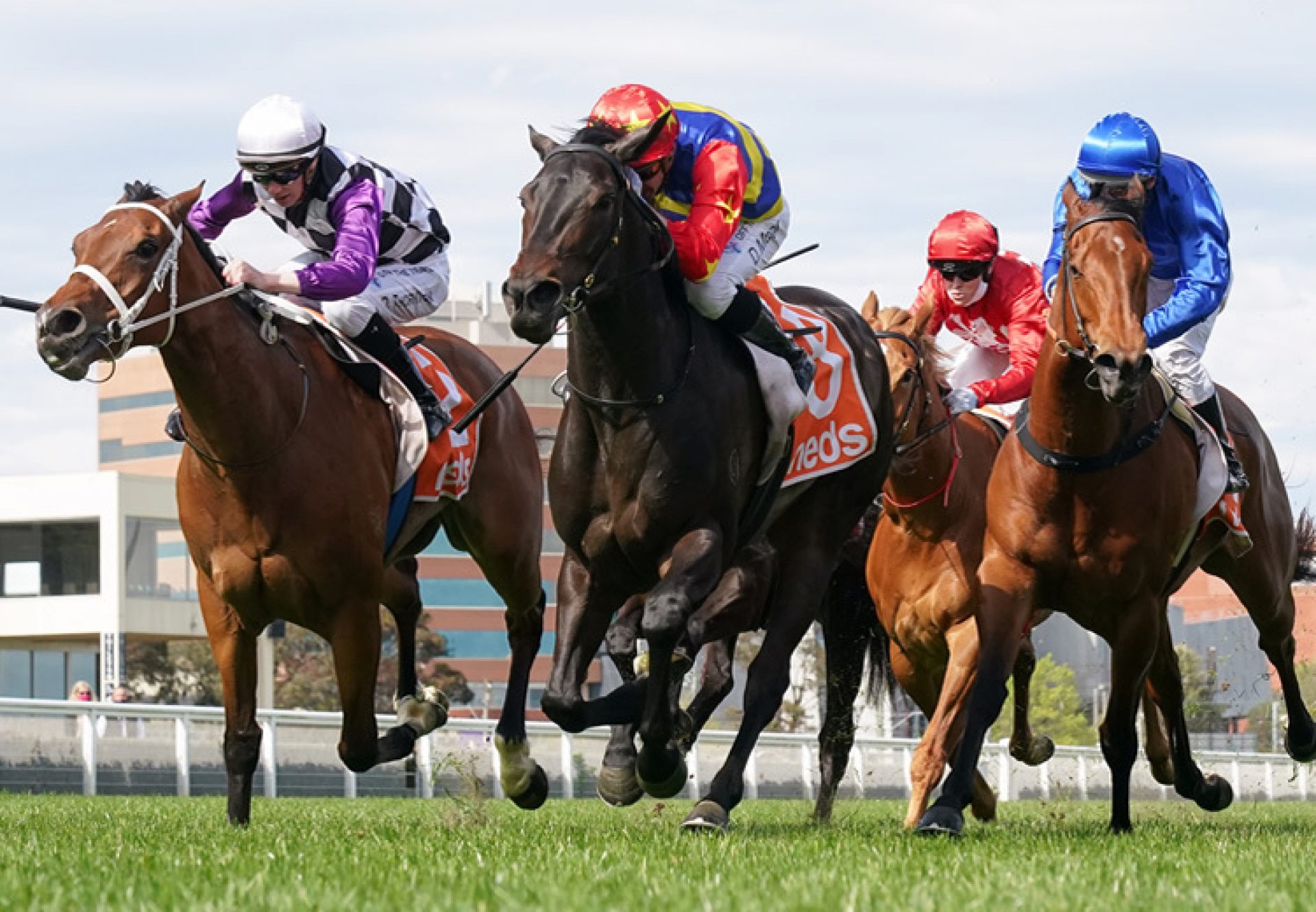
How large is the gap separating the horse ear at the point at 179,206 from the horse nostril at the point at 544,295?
5.95 ft

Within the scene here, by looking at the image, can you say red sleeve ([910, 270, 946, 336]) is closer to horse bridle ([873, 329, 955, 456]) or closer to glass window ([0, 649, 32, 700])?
horse bridle ([873, 329, 955, 456])

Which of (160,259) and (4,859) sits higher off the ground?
(160,259)

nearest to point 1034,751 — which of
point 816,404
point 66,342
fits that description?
point 816,404

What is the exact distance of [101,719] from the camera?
56.1ft

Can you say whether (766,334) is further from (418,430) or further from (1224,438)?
(1224,438)

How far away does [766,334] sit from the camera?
7656 millimetres

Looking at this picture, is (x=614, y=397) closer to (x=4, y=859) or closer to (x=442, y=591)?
(x=4, y=859)

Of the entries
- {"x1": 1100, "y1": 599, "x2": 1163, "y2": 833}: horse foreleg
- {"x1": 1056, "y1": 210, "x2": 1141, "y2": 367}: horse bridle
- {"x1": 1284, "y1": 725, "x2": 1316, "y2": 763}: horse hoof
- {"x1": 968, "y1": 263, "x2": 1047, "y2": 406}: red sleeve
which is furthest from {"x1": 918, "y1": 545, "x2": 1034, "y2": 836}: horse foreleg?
{"x1": 1284, "y1": 725, "x2": 1316, "y2": 763}: horse hoof

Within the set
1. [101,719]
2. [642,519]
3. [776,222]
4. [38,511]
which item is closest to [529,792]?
[642,519]

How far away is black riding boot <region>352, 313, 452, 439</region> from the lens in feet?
28.0

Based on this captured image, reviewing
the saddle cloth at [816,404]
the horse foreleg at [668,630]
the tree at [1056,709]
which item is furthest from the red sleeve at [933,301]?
the tree at [1056,709]

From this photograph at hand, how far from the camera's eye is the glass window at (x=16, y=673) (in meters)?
51.5

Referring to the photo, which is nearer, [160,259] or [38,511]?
[160,259]

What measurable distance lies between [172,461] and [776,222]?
313 ft
